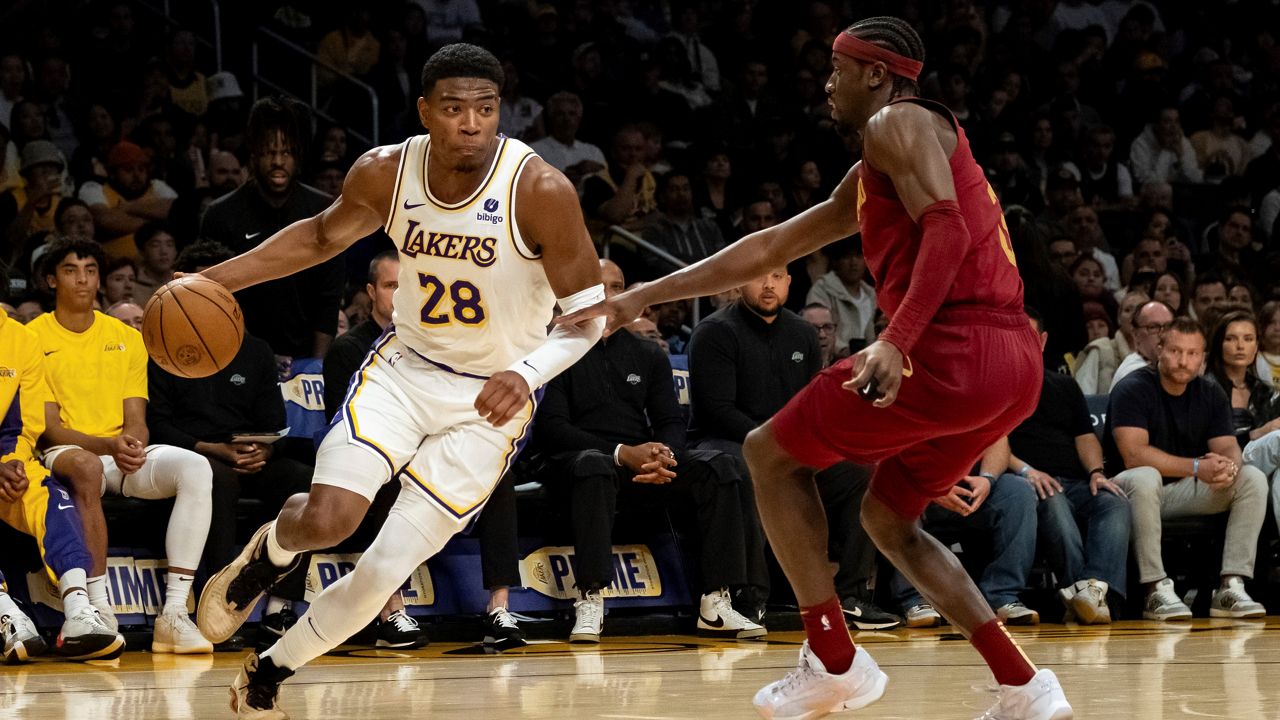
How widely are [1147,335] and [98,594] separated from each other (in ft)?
19.4

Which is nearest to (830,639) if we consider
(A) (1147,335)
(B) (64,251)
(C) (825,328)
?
(B) (64,251)

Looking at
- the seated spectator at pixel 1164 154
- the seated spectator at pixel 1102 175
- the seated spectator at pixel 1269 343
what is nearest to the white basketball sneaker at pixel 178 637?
the seated spectator at pixel 1269 343

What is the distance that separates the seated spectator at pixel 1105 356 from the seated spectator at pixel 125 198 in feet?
18.6

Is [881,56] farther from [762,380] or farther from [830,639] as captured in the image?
[762,380]

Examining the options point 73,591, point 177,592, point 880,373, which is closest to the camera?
point 880,373

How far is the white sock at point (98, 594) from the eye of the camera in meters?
6.70

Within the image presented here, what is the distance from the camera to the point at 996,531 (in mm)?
8047

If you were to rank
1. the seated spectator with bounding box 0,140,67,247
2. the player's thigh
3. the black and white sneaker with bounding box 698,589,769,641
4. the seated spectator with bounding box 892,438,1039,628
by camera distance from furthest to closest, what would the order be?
the seated spectator with bounding box 0,140,67,247, the seated spectator with bounding box 892,438,1039,628, the black and white sneaker with bounding box 698,589,769,641, the player's thigh

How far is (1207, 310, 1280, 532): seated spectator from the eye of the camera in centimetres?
881

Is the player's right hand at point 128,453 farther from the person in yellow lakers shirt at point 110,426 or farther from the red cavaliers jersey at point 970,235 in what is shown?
the red cavaliers jersey at point 970,235

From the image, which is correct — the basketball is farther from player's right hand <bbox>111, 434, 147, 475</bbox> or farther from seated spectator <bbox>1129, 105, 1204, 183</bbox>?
seated spectator <bbox>1129, 105, 1204, 183</bbox>

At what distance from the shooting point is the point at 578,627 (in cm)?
730

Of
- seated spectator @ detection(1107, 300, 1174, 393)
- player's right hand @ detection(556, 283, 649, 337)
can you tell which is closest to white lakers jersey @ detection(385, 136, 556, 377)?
player's right hand @ detection(556, 283, 649, 337)

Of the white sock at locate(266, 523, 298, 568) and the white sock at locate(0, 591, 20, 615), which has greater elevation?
the white sock at locate(266, 523, 298, 568)
